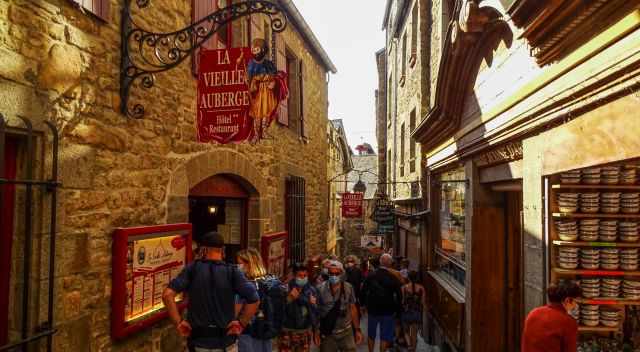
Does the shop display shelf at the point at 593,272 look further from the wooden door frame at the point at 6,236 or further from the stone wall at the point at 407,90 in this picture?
the stone wall at the point at 407,90

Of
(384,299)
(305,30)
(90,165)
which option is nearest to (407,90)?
(305,30)

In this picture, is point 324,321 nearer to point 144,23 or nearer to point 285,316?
point 285,316

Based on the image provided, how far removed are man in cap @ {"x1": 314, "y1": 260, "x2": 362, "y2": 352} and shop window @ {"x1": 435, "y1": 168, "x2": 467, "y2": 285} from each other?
2.11 m

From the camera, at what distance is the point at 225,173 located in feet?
22.3

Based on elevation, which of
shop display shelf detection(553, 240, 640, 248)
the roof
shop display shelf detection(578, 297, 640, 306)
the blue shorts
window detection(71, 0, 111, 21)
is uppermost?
the roof

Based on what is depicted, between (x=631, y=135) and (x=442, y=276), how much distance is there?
6.41 meters

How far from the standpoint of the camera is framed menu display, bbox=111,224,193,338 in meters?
4.28

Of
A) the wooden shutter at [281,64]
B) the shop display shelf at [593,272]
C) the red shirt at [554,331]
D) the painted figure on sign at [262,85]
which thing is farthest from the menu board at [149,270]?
the wooden shutter at [281,64]

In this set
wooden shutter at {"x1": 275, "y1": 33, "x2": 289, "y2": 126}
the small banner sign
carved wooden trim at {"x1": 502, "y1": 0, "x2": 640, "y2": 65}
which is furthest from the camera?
the small banner sign

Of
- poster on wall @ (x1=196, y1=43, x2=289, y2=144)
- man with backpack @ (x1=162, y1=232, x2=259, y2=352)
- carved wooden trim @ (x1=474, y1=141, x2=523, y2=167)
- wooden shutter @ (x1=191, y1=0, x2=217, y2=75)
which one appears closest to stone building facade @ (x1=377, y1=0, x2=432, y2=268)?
carved wooden trim @ (x1=474, y1=141, x2=523, y2=167)

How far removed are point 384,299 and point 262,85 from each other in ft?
11.7

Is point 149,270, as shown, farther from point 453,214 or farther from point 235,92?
point 453,214

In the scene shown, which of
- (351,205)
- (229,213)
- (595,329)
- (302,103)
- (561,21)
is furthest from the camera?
(351,205)

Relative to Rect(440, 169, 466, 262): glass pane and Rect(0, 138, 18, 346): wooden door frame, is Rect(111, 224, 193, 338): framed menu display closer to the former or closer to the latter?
Rect(0, 138, 18, 346): wooden door frame
